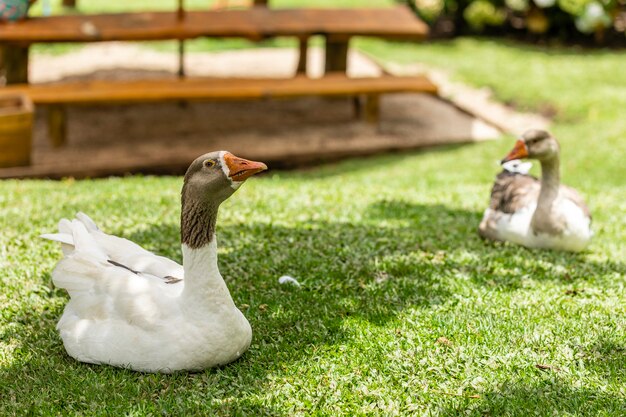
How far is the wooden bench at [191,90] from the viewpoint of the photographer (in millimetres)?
10477

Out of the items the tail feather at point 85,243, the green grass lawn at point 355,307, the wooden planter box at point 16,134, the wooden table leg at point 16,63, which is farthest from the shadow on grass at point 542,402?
the wooden table leg at point 16,63

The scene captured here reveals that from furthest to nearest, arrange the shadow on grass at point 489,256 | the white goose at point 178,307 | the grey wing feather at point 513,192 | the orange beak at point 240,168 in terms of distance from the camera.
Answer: the grey wing feather at point 513,192
the shadow on grass at point 489,256
the white goose at point 178,307
the orange beak at point 240,168

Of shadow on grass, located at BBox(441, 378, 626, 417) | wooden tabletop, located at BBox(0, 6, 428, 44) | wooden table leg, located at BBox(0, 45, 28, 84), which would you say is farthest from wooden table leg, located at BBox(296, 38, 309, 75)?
shadow on grass, located at BBox(441, 378, 626, 417)

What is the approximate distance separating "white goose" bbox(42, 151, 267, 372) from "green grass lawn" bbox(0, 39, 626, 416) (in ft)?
0.41

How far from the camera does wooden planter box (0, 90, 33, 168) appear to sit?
31.2 feet

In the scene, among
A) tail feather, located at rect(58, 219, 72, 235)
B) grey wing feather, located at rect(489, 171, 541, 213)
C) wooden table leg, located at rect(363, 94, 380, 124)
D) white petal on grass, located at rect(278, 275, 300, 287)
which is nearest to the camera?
tail feather, located at rect(58, 219, 72, 235)

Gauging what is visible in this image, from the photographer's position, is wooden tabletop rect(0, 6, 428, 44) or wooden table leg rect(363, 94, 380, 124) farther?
wooden table leg rect(363, 94, 380, 124)

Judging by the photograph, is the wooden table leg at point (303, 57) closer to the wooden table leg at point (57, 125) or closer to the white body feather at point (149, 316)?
the wooden table leg at point (57, 125)

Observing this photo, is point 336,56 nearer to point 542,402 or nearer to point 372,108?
point 372,108

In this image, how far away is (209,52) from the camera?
17.2 meters

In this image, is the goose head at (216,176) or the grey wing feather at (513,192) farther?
the grey wing feather at (513,192)

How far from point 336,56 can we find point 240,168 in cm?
931

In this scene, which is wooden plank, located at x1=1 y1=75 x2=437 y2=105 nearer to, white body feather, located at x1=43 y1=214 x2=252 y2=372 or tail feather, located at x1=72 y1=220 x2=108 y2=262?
tail feather, located at x1=72 y1=220 x2=108 y2=262

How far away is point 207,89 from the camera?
11.1 m
